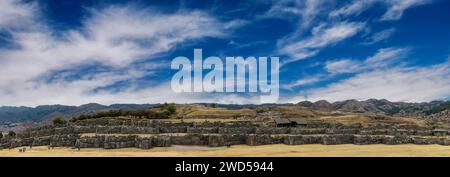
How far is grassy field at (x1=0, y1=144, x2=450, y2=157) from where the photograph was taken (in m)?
44.1

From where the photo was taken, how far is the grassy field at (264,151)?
4412cm

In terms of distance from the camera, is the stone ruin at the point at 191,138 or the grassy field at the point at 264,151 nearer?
the grassy field at the point at 264,151

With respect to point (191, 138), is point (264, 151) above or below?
below

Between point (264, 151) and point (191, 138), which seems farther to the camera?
point (191, 138)

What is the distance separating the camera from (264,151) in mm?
47312

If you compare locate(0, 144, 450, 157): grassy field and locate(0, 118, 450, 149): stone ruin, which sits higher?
locate(0, 118, 450, 149): stone ruin

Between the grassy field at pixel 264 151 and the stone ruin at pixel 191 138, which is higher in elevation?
the stone ruin at pixel 191 138

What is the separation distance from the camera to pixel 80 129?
63.5 meters

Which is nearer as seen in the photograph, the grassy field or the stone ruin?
the grassy field
